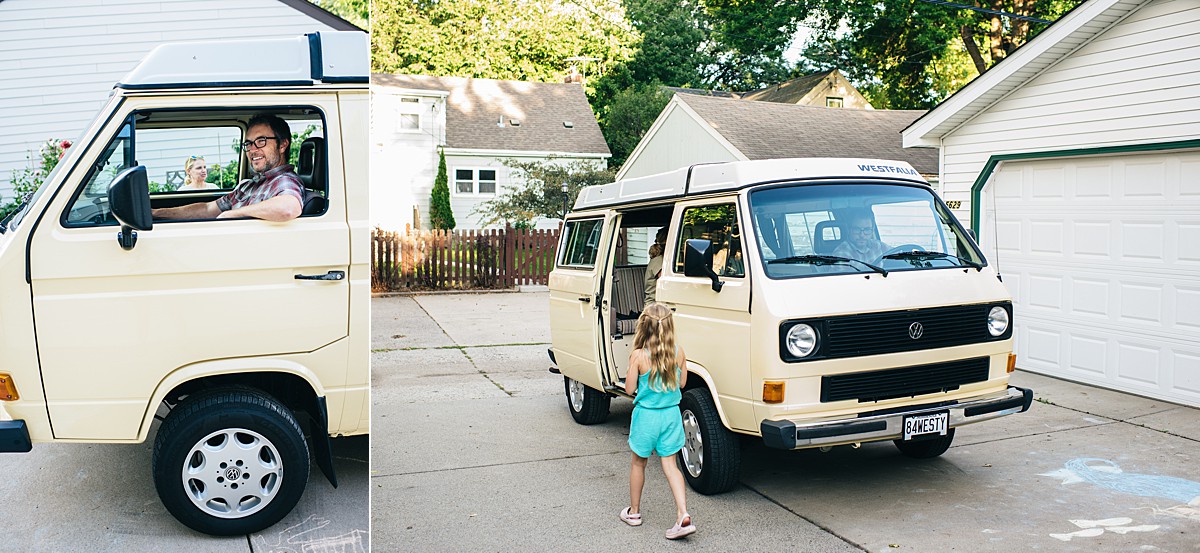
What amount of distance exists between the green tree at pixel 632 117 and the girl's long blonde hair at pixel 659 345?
30.6 meters

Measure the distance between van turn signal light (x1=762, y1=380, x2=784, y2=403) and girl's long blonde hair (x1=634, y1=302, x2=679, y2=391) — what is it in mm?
548

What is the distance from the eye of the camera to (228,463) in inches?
183

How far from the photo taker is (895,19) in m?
29.9

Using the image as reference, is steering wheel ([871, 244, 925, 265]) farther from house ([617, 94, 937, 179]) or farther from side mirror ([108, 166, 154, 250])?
house ([617, 94, 937, 179])

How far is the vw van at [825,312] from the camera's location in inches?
223

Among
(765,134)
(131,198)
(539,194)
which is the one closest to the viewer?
(131,198)

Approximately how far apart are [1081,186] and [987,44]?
25.6 m

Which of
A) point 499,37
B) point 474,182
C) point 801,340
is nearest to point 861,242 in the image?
point 801,340

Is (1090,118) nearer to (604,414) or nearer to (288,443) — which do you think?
(604,414)

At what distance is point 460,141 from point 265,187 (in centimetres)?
2963

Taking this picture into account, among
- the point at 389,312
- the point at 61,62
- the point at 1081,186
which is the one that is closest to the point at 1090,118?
the point at 1081,186

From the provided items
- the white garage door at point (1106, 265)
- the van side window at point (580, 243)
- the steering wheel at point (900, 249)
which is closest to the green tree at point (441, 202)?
the white garage door at point (1106, 265)

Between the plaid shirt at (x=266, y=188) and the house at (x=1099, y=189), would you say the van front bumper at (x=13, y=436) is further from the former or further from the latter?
the house at (x=1099, y=189)

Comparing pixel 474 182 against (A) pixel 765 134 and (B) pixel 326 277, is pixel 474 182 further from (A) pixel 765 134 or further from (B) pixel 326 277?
(B) pixel 326 277
